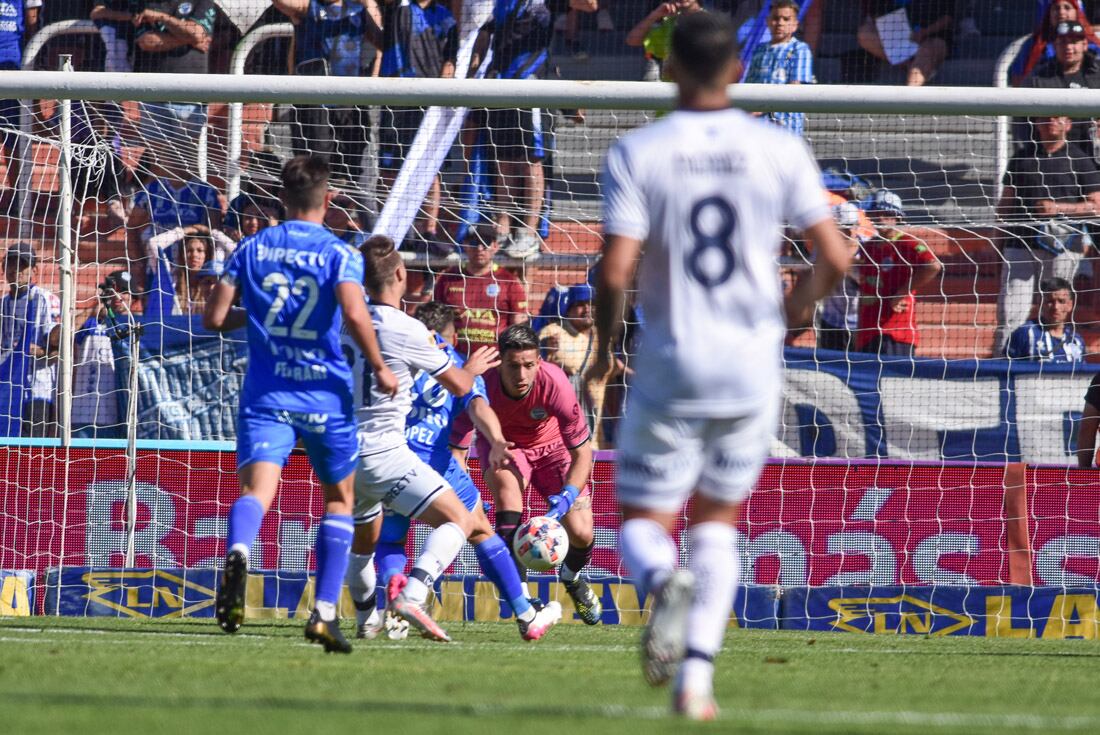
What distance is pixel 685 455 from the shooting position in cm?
429

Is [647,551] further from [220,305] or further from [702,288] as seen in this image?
[220,305]

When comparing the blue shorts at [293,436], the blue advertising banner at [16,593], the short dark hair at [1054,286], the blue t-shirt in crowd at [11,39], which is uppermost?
the blue t-shirt in crowd at [11,39]

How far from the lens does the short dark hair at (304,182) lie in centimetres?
632

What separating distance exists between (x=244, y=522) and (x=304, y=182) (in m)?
1.42

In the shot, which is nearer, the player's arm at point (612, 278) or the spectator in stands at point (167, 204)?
the player's arm at point (612, 278)

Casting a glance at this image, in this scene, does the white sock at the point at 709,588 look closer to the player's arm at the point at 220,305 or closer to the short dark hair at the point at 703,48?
the short dark hair at the point at 703,48

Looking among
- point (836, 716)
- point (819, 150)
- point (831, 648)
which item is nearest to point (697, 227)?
point (836, 716)

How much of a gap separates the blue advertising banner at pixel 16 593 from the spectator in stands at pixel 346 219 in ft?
14.3

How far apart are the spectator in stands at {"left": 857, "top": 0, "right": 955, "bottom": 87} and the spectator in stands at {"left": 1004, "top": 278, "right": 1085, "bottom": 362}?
439cm

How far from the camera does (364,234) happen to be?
13.2 meters

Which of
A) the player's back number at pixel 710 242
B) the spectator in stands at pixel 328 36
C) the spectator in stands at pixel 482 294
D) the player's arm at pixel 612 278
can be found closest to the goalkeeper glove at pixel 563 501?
the spectator in stands at pixel 482 294

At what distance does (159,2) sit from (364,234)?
518cm

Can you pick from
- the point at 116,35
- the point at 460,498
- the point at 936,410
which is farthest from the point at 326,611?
the point at 116,35

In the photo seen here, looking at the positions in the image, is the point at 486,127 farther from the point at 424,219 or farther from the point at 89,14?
the point at 89,14
